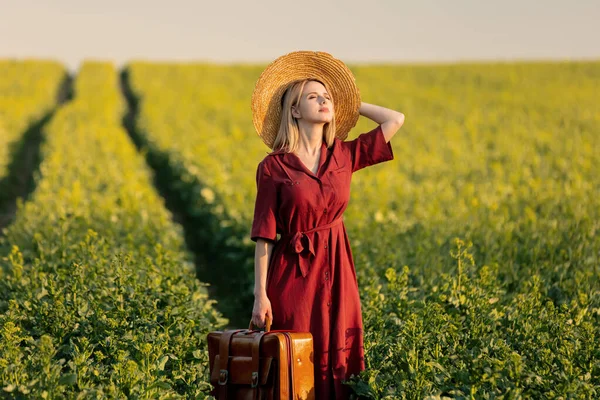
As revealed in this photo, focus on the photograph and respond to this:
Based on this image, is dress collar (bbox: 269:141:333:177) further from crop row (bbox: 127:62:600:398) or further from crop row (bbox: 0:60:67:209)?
crop row (bbox: 0:60:67:209)

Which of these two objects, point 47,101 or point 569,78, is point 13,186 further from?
point 569,78

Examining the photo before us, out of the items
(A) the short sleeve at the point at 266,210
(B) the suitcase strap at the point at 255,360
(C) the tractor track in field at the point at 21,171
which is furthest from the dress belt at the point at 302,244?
(C) the tractor track in field at the point at 21,171

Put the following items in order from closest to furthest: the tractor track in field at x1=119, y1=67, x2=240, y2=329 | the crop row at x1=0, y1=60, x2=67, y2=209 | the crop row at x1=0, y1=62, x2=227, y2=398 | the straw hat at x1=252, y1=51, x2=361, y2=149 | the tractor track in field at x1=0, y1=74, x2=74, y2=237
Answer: the crop row at x1=0, y1=62, x2=227, y2=398, the straw hat at x1=252, y1=51, x2=361, y2=149, the tractor track in field at x1=119, y1=67, x2=240, y2=329, the tractor track in field at x1=0, y1=74, x2=74, y2=237, the crop row at x1=0, y1=60, x2=67, y2=209

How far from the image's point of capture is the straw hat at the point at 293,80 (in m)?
4.95

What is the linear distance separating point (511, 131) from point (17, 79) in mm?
26299

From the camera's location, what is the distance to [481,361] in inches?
185

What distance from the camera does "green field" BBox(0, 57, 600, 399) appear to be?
4.83 m

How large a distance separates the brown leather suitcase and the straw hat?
117 cm

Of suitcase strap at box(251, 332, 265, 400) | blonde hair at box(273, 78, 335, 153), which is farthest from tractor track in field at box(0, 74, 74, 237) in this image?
suitcase strap at box(251, 332, 265, 400)

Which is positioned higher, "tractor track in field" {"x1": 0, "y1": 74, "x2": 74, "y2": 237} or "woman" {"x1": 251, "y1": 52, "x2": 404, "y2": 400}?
"tractor track in field" {"x1": 0, "y1": 74, "x2": 74, "y2": 237}

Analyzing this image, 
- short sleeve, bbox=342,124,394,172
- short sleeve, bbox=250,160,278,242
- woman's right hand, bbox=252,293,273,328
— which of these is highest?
short sleeve, bbox=342,124,394,172

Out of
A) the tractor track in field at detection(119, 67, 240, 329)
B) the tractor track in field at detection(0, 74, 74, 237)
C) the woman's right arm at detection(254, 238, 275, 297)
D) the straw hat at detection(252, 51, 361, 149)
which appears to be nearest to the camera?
the woman's right arm at detection(254, 238, 275, 297)

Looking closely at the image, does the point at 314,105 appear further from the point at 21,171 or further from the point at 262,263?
the point at 21,171

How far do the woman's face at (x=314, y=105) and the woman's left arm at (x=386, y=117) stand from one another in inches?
10.8
